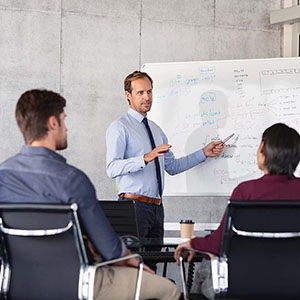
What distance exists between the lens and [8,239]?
2.61 meters

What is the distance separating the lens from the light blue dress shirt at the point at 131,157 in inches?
180

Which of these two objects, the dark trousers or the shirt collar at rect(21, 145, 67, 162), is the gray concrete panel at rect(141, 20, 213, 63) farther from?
the shirt collar at rect(21, 145, 67, 162)

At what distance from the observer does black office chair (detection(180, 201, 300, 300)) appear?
2.63 metres

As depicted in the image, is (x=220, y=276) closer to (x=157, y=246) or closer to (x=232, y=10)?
(x=157, y=246)

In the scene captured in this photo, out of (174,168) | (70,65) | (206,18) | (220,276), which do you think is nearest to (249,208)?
(220,276)

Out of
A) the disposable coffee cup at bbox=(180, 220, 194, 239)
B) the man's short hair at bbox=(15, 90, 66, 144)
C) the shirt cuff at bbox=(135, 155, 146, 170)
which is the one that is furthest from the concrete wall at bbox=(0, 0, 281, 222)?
the man's short hair at bbox=(15, 90, 66, 144)

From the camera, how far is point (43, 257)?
2588 millimetres

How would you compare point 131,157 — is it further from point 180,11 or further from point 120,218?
point 180,11

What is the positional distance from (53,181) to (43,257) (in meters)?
0.31

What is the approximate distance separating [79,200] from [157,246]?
98cm

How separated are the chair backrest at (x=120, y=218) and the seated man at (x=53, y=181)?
1358 millimetres

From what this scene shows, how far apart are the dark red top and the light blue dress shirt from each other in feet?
5.65

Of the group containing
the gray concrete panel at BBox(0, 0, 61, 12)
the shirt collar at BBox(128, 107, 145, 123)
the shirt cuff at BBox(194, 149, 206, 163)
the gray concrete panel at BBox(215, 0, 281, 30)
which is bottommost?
the shirt cuff at BBox(194, 149, 206, 163)

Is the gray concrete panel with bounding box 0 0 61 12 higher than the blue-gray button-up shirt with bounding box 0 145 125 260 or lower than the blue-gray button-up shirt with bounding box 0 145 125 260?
higher
